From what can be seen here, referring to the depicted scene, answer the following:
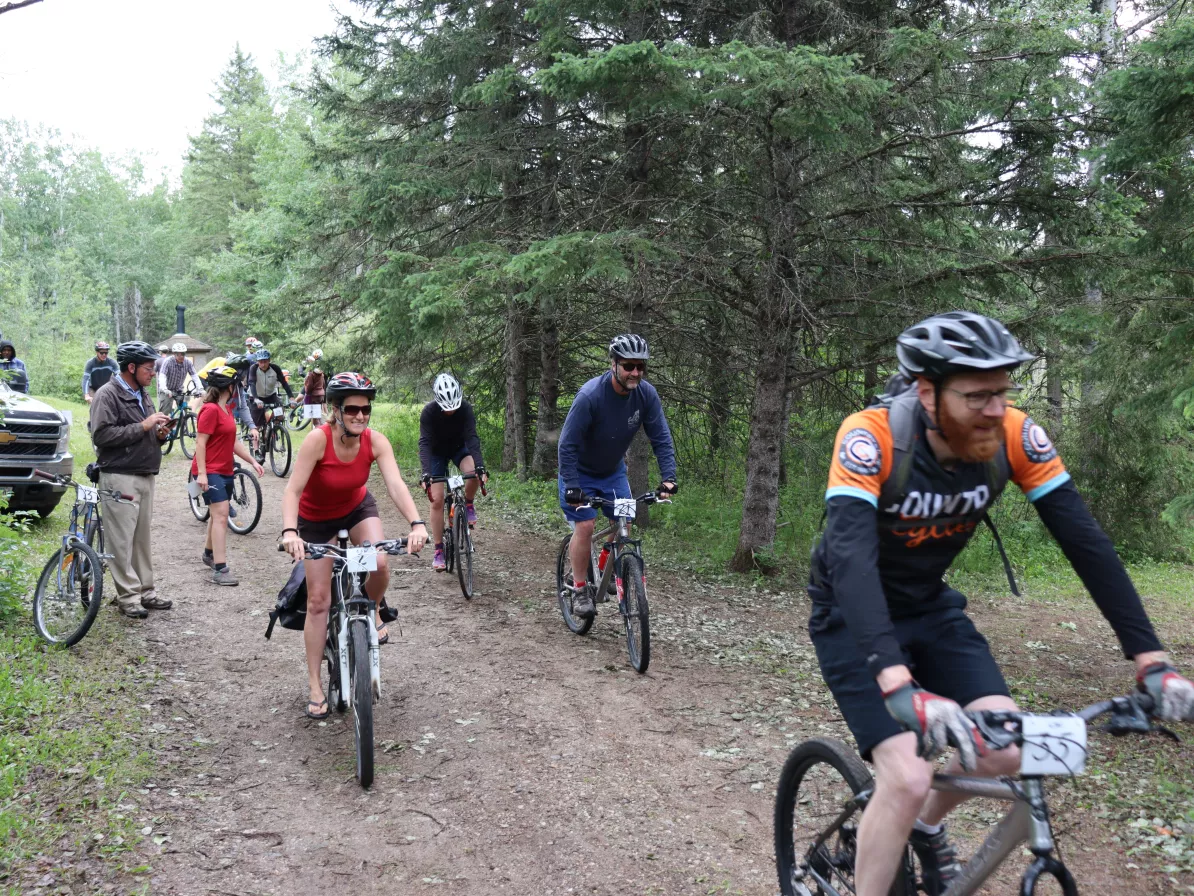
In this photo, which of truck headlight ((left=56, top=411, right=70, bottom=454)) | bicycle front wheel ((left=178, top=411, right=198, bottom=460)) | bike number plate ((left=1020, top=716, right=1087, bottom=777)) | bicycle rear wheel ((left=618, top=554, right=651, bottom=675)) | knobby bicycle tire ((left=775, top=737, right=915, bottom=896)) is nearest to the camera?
bike number plate ((left=1020, top=716, right=1087, bottom=777))

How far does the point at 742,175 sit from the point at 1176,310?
15.8ft

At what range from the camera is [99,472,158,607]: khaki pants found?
26.0 ft

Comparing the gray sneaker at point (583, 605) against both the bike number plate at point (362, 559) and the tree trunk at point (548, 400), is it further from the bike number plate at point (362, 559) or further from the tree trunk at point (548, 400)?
the tree trunk at point (548, 400)

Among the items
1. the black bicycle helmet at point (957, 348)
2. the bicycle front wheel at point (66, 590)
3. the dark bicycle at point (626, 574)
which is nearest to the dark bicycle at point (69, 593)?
the bicycle front wheel at point (66, 590)

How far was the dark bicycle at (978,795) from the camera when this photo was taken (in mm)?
2361

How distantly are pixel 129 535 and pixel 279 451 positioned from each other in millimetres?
8666

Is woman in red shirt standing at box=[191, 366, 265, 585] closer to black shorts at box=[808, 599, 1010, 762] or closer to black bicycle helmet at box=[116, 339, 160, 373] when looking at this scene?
black bicycle helmet at box=[116, 339, 160, 373]

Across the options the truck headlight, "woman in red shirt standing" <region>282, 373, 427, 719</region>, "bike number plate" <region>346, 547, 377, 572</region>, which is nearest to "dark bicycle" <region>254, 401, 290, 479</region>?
the truck headlight

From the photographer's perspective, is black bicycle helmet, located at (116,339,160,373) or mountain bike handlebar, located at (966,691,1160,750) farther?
black bicycle helmet, located at (116,339,160,373)

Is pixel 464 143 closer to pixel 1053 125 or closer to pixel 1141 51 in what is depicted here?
pixel 1053 125

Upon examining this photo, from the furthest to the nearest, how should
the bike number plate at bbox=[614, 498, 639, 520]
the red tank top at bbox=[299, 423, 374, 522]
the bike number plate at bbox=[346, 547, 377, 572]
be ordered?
the bike number plate at bbox=[614, 498, 639, 520] → the red tank top at bbox=[299, 423, 374, 522] → the bike number plate at bbox=[346, 547, 377, 572]

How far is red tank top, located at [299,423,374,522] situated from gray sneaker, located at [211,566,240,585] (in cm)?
419

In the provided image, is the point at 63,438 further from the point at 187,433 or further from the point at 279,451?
the point at 187,433

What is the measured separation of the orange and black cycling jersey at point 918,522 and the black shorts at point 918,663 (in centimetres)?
6
